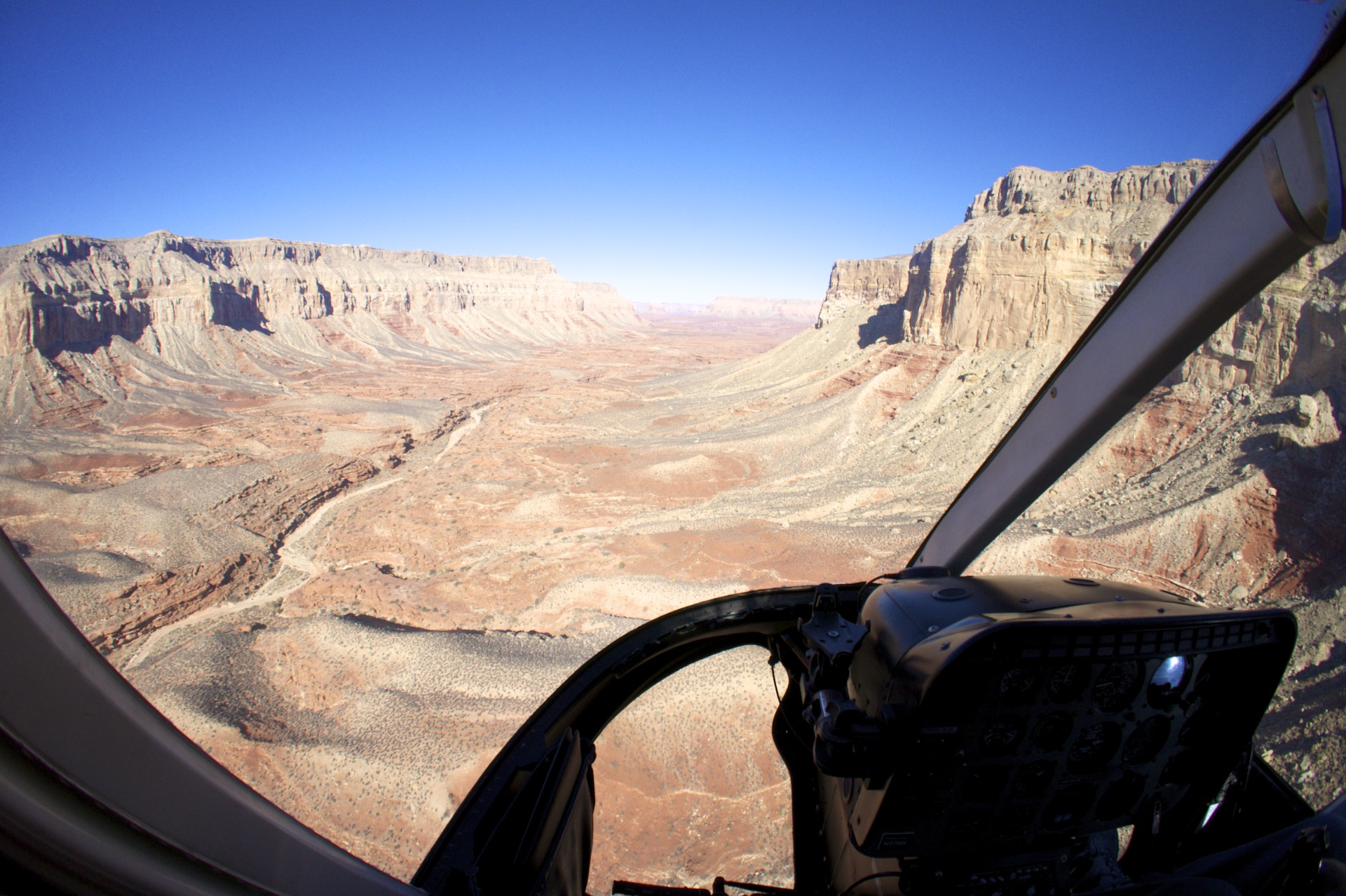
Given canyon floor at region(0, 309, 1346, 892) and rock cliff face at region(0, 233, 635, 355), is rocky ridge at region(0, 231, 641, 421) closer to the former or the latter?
rock cliff face at region(0, 233, 635, 355)

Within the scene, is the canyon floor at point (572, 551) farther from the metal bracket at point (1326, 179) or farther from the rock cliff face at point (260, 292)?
the rock cliff face at point (260, 292)

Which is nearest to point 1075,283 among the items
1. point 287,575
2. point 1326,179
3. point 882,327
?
point 882,327

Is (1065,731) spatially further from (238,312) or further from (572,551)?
(238,312)

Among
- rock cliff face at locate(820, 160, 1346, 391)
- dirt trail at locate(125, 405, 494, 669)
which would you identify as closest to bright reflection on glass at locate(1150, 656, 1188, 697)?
rock cliff face at locate(820, 160, 1346, 391)

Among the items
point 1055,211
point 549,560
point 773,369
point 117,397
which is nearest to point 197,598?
point 549,560

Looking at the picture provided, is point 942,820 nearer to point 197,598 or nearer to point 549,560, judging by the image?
point 549,560
